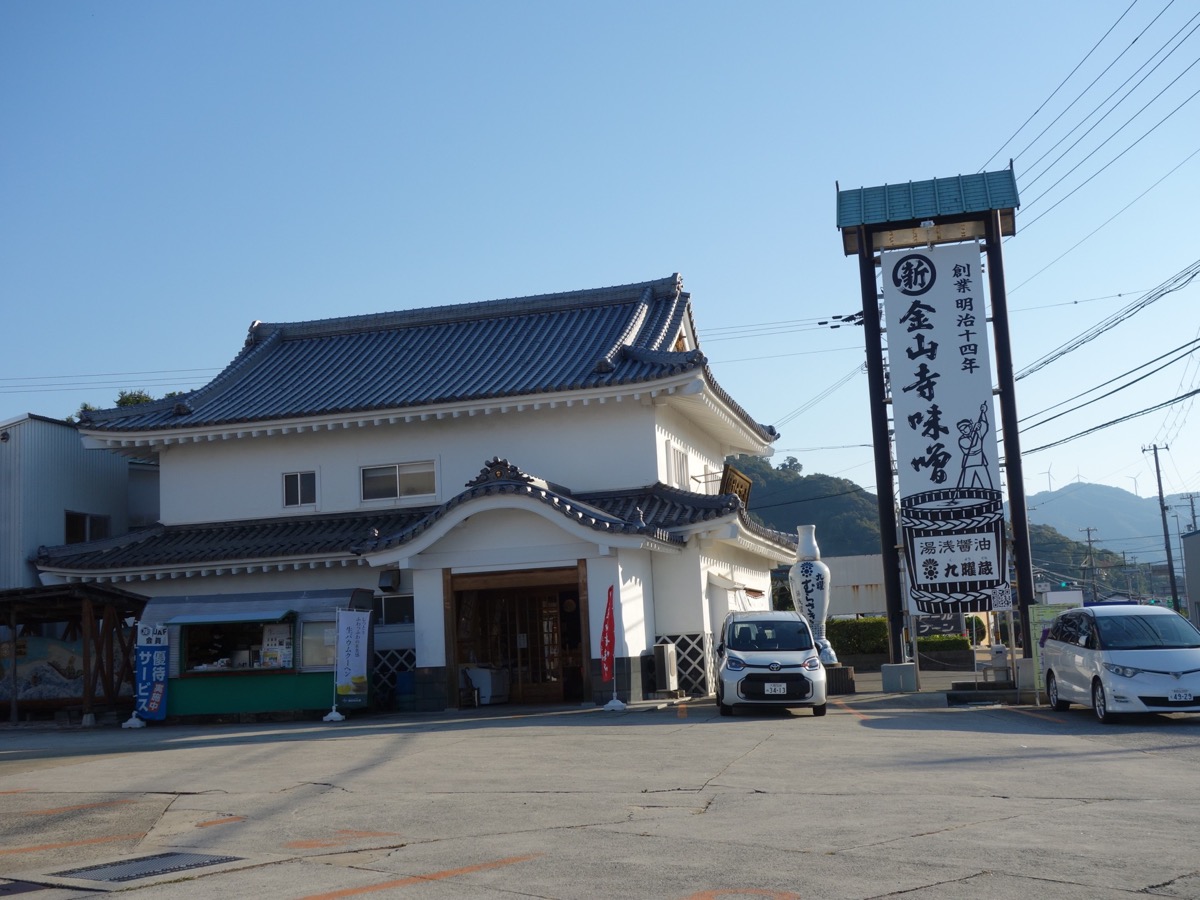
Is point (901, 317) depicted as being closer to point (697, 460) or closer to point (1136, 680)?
point (697, 460)

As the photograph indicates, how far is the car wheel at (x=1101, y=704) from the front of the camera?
630 inches

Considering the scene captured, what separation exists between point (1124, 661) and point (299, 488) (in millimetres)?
16988

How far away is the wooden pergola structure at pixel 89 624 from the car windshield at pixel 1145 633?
1698 centimetres

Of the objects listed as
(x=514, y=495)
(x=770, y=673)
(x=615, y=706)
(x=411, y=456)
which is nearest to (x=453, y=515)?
(x=514, y=495)

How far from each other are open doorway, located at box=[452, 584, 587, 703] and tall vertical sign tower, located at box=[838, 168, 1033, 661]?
21.3 feet

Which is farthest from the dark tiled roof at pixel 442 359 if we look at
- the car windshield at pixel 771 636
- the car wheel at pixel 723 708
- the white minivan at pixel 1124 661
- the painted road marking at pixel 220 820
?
the painted road marking at pixel 220 820

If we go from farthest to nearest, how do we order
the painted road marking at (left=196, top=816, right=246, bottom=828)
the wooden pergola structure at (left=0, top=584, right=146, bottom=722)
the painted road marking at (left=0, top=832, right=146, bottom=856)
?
the wooden pergola structure at (left=0, top=584, right=146, bottom=722), the painted road marking at (left=196, top=816, right=246, bottom=828), the painted road marking at (left=0, top=832, right=146, bottom=856)

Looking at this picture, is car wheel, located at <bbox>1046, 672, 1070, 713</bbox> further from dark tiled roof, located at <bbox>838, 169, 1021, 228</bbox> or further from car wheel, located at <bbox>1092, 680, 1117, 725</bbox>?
dark tiled roof, located at <bbox>838, 169, 1021, 228</bbox>

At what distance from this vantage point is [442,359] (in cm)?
2769

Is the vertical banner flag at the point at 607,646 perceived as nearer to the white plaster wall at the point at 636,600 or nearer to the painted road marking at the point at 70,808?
the white plaster wall at the point at 636,600

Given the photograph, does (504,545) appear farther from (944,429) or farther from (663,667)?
(944,429)

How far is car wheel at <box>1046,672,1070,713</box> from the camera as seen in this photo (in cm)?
1822

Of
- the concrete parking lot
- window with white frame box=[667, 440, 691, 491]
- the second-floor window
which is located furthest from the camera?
the second-floor window

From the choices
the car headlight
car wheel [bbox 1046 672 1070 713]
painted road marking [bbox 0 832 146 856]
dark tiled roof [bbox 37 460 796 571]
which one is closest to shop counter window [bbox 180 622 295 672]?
dark tiled roof [bbox 37 460 796 571]
